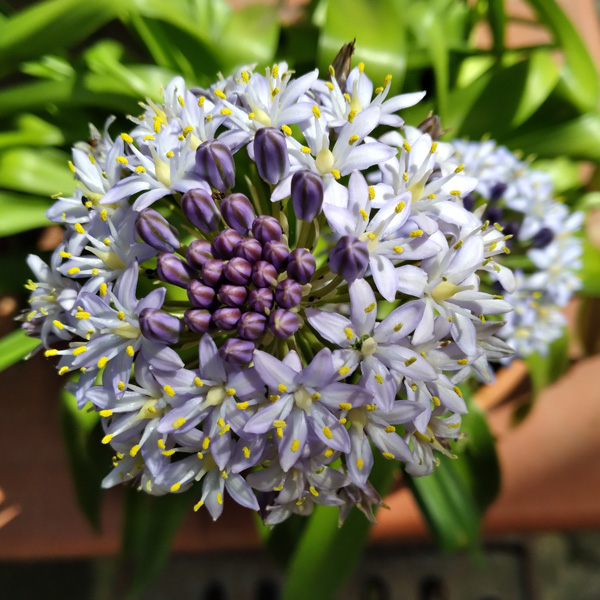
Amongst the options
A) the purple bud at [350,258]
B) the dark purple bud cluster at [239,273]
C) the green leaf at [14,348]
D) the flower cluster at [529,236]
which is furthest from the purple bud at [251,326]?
the flower cluster at [529,236]

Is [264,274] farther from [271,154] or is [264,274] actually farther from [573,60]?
[573,60]

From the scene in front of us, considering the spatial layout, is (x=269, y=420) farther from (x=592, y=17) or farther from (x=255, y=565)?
(x=592, y=17)

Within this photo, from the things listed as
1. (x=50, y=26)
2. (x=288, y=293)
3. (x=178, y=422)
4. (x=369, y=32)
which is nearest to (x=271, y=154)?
(x=288, y=293)

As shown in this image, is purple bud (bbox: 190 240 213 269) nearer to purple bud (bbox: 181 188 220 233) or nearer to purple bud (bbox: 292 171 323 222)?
purple bud (bbox: 181 188 220 233)

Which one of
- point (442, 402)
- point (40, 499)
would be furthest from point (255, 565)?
point (442, 402)

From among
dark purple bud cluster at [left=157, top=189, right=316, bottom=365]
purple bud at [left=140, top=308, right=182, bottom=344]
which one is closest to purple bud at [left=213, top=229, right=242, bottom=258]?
dark purple bud cluster at [left=157, top=189, right=316, bottom=365]

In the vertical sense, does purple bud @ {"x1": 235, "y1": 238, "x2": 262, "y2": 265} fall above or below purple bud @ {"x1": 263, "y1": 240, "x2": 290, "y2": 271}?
above

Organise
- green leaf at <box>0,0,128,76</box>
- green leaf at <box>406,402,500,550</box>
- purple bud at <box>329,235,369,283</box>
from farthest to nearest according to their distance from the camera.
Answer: green leaf at <box>406,402,500,550</box>
green leaf at <box>0,0,128,76</box>
purple bud at <box>329,235,369,283</box>
